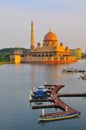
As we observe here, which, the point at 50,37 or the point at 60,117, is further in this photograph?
the point at 50,37

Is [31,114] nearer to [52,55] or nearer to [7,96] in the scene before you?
[7,96]

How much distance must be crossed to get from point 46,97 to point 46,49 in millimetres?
50872

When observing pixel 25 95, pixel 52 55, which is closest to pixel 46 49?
pixel 52 55

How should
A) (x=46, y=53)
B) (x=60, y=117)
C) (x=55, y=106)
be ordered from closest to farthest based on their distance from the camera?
(x=60, y=117)
(x=55, y=106)
(x=46, y=53)

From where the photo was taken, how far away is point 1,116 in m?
15.6

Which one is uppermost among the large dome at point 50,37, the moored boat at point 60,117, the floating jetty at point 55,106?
the large dome at point 50,37

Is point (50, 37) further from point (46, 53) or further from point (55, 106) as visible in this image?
point (55, 106)

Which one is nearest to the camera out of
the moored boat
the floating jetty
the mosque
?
the moored boat

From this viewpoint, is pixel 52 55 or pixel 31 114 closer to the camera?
pixel 31 114

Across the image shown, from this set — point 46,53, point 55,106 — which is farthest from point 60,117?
point 46,53

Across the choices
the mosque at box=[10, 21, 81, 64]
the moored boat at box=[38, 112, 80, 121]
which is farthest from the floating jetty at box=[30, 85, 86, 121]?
the mosque at box=[10, 21, 81, 64]

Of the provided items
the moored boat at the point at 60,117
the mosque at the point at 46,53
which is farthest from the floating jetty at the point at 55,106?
the mosque at the point at 46,53

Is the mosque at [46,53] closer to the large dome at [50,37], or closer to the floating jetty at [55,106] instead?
the large dome at [50,37]

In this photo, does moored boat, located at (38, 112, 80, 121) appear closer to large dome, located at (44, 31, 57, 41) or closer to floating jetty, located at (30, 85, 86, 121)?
floating jetty, located at (30, 85, 86, 121)
